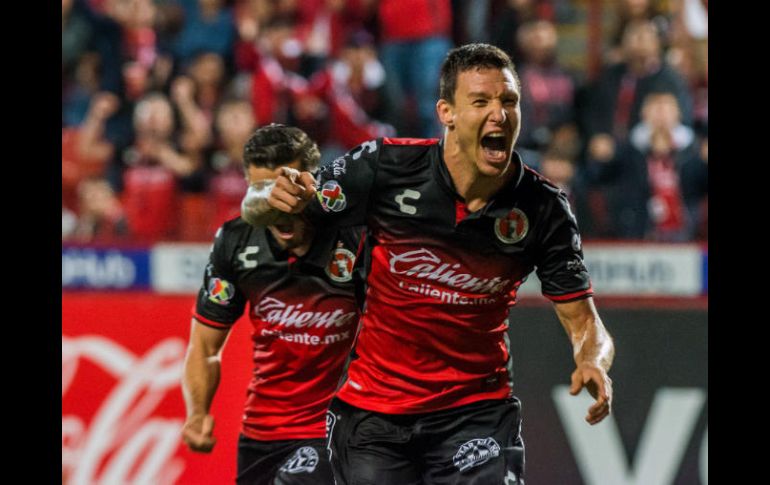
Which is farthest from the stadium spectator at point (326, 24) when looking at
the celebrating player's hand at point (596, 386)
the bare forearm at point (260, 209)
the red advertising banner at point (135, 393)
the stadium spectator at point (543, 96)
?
the celebrating player's hand at point (596, 386)

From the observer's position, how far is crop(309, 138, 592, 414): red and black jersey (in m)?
4.09

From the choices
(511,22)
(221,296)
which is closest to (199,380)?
(221,296)

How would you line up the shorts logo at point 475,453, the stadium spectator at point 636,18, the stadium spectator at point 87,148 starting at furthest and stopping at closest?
the stadium spectator at point 87,148, the stadium spectator at point 636,18, the shorts logo at point 475,453

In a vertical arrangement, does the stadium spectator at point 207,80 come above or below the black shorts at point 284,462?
above

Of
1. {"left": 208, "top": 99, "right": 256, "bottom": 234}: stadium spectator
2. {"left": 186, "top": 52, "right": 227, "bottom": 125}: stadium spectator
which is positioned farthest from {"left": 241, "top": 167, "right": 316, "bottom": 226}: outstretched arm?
{"left": 186, "top": 52, "right": 227, "bottom": 125}: stadium spectator

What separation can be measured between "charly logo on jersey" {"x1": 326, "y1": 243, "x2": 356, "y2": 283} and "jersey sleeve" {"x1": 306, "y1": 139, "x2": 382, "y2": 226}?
513 millimetres

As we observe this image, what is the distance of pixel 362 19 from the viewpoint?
921 centimetres

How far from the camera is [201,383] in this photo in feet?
15.8

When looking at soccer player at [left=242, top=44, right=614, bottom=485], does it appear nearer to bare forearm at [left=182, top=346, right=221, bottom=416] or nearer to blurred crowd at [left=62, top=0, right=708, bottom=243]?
bare forearm at [left=182, top=346, right=221, bottom=416]

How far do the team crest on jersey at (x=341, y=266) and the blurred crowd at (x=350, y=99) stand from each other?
11.1 feet

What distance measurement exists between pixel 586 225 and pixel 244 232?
3269 mm

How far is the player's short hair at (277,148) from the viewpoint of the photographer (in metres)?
4.70

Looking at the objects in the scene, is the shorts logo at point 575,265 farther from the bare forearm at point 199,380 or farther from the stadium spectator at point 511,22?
the stadium spectator at point 511,22

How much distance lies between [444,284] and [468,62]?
0.78 meters
